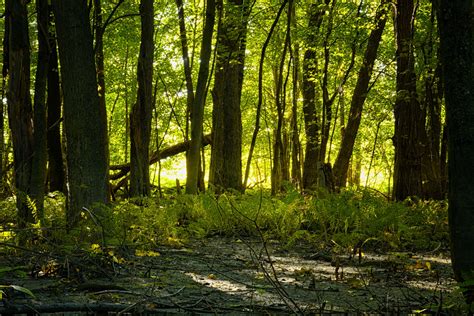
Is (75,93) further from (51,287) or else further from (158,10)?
(158,10)

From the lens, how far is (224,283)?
4375 mm

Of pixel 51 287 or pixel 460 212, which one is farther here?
pixel 51 287

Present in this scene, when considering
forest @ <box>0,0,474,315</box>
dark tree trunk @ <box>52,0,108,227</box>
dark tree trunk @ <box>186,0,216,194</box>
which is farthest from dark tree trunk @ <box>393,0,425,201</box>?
dark tree trunk @ <box>52,0,108,227</box>

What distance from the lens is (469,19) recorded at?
298cm

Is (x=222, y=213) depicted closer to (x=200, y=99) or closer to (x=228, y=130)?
(x=200, y=99)

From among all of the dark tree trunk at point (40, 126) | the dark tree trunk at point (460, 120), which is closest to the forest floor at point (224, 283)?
the dark tree trunk at point (460, 120)

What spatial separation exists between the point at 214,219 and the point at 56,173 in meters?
4.38

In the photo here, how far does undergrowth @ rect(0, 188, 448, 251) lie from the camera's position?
580 centimetres

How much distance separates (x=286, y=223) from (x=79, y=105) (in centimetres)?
351

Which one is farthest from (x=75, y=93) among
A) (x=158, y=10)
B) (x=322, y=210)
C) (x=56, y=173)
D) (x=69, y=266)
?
(x=158, y=10)

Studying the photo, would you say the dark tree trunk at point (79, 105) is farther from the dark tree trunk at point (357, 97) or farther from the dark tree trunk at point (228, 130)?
the dark tree trunk at point (357, 97)

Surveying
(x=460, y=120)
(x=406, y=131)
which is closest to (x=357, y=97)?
(x=406, y=131)

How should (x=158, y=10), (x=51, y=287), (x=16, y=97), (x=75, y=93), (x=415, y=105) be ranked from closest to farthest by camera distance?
1. (x=51, y=287)
2. (x=75, y=93)
3. (x=16, y=97)
4. (x=415, y=105)
5. (x=158, y=10)

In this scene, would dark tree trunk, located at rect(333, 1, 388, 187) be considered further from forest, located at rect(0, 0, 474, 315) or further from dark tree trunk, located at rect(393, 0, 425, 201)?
dark tree trunk, located at rect(393, 0, 425, 201)
